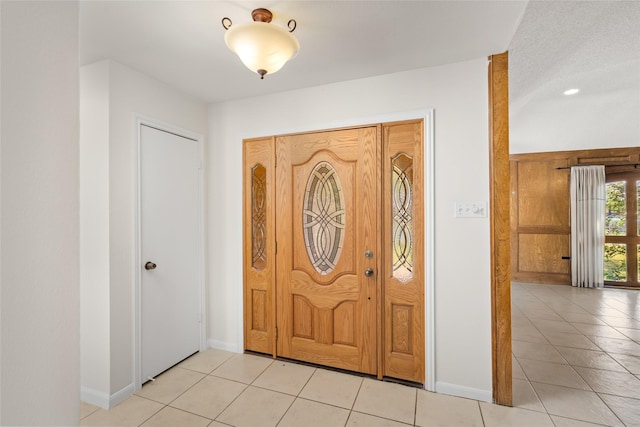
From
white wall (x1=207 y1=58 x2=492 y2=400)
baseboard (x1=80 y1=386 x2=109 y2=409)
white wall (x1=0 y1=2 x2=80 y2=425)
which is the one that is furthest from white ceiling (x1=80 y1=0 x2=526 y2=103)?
baseboard (x1=80 y1=386 x2=109 y2=409)

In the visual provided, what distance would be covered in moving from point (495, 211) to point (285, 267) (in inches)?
69.8

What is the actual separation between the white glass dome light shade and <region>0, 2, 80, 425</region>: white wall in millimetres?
871

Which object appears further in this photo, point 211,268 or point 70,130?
point 211,268

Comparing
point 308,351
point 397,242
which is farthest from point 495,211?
point 308,351

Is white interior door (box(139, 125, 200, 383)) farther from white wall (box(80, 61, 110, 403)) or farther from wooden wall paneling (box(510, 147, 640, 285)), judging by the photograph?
wooden wall paneling (box(510, 147, 640, 285))

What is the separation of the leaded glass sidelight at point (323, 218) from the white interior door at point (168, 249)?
3.70 ft

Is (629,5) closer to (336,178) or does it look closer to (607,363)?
(336,178)

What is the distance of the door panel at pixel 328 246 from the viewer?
2.43 m

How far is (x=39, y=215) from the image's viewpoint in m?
0.64

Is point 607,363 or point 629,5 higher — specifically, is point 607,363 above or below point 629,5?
below

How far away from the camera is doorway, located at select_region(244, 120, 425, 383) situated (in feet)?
7.71

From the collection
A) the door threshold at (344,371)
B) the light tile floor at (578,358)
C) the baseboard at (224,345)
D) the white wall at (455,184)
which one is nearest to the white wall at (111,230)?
the baseboard at (224,345)

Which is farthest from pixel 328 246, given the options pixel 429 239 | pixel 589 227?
pixel 589 227

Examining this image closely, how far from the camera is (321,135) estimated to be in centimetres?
258
